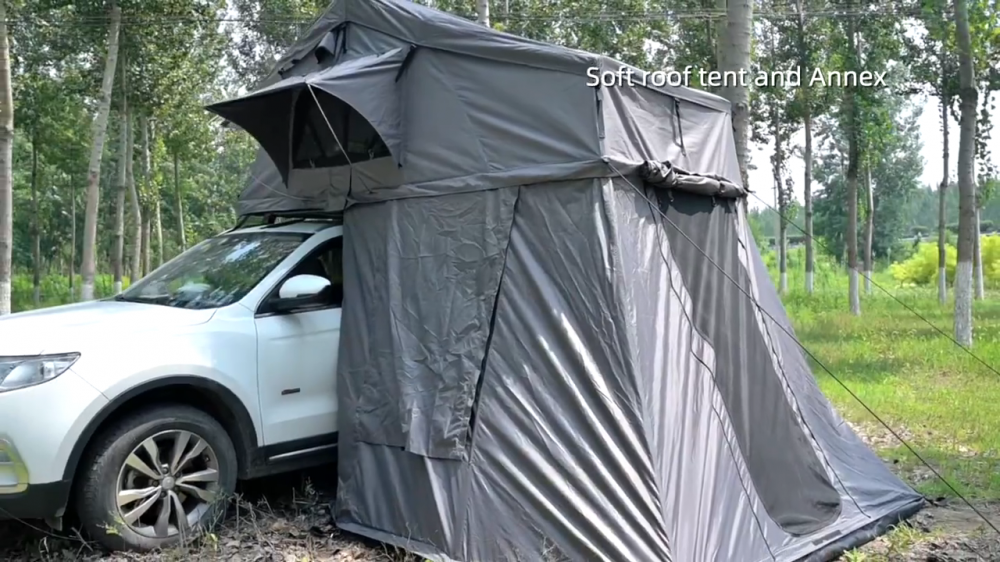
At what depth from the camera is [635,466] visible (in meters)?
3.68

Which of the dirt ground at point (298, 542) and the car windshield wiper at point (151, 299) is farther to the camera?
the car windshield wiper at point (151, 299)

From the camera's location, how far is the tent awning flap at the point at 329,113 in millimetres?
Result: 4582

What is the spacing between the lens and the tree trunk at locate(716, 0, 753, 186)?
19.7 feet

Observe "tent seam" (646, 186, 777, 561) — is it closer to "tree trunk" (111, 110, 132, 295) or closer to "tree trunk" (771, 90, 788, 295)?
"tree trunk" (111, 110, 132, 295)

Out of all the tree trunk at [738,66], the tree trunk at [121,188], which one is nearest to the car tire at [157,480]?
the tree trunk at [738,66]

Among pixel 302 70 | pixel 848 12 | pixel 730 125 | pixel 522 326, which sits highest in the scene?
pixel 848 12

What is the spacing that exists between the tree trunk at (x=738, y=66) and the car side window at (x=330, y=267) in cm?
299

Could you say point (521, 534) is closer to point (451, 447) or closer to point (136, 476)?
point (451, 447)

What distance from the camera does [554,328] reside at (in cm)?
404

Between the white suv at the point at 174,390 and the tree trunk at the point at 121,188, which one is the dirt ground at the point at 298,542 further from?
the tree trunk at the point at 121,188

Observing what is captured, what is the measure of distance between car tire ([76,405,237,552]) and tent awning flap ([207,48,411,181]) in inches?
73.1

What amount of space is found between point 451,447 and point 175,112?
17.5 meters

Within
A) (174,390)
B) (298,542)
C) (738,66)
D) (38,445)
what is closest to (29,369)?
(38,445)

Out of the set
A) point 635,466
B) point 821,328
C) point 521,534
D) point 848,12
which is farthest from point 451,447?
point 848,12
